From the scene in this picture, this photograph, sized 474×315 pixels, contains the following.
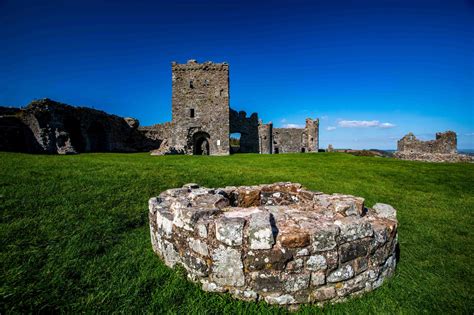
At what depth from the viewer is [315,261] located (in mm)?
2977

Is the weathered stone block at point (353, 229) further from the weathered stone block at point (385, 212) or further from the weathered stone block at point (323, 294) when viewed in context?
the weathered stone block at point (385, 212)

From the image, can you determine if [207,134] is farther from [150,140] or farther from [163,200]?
[163,200]

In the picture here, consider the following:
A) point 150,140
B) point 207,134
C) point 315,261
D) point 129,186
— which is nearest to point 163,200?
point 315,261

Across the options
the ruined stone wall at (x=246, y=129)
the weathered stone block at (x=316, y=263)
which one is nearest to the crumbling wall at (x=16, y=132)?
the ruined stone wall at (x=246, y=129)

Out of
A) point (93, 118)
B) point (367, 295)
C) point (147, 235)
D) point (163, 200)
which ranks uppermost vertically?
point (93, 118)

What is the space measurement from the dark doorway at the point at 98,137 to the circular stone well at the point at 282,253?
30.7m

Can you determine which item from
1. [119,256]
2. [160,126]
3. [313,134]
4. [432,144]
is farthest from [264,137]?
[119,256]

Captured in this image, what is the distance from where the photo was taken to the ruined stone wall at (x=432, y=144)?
2572cm

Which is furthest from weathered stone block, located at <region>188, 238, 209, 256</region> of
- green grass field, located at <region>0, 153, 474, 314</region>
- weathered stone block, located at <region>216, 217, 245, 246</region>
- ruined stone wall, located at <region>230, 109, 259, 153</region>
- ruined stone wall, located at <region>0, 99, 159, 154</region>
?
ruined stone wall, located at <region>230, 109, 259, 153</region>

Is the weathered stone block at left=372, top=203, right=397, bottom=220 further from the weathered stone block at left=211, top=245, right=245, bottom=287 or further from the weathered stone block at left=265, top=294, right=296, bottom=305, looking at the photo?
the weathered stone block at left=211, top=245, right=245, bottom=287

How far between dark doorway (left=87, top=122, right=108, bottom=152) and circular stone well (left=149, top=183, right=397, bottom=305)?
30697mm

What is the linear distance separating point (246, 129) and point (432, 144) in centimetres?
2433

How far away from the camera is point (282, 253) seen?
9.55 feet

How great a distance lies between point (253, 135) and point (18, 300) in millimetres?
35457
